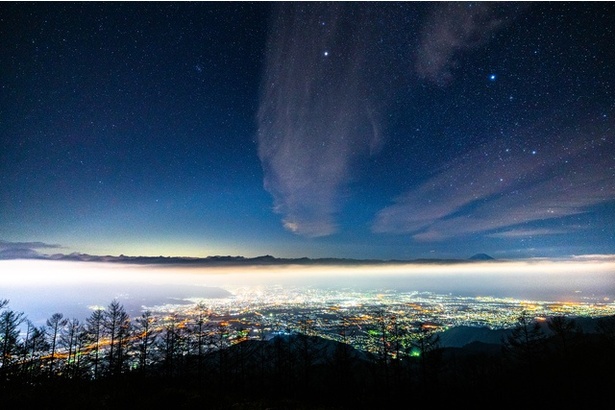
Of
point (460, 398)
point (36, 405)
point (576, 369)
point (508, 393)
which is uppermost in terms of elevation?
point (36, 405)

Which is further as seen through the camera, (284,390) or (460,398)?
(284,390)

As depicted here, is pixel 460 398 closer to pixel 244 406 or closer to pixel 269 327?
pixel 244 406

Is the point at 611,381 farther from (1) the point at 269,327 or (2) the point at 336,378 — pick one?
(1) the point at 269,327

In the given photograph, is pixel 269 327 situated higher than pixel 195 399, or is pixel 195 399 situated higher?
pixel 195 399

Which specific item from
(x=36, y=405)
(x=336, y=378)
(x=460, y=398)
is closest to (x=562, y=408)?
(x=460, y=398)

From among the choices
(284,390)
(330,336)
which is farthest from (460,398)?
(330,336)

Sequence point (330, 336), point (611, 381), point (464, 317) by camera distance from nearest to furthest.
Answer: point (611, 381) → point (330, 336) → point (464, 317)

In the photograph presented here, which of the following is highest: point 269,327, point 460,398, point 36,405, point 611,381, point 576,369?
point 36,405

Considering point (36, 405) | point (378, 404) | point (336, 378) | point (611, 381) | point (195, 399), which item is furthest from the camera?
point (336, 378)

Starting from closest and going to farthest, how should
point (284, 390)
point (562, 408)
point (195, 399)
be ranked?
point (195, 399)
point (562, 408)
point (284, 390)
